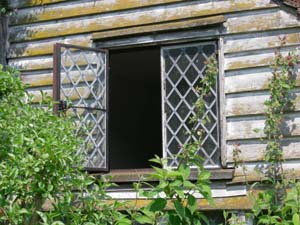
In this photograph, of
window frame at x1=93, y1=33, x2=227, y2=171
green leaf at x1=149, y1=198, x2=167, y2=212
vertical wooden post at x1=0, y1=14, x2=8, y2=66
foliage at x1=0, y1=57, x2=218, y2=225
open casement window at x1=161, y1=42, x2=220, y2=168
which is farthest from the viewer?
vertical wooden post at x1=0, y1=14, x2=8, y2=66

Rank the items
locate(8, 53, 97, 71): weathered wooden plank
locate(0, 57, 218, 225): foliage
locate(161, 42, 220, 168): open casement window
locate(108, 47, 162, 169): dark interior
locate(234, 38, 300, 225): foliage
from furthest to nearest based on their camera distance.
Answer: locate(108, 47, 162, 169): dark interior, locate(8, 53, 97, 71): weathered wooden plank, locate(161, 42, 220, 168): open casement window, locate(234, 38, 300, 225): foliage, locate(0, 57, 218, 225): foliage

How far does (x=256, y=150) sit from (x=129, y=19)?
78.1 inches

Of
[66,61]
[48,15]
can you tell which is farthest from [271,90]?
[48,15]

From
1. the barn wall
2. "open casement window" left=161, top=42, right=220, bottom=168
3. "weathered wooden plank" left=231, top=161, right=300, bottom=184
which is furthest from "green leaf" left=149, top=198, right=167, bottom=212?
"open casement window" left=161, top=42, right=220, bottom=168

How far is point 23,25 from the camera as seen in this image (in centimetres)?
764

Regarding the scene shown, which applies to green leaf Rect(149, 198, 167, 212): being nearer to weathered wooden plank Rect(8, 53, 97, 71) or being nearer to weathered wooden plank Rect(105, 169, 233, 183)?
weathered wooden plank Rect(105, 169, 233, 183)

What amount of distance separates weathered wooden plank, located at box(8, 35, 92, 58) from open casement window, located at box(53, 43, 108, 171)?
8.8 inches

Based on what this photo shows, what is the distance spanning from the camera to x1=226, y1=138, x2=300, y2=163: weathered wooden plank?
620cm

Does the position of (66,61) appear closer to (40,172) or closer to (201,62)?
(201,62)

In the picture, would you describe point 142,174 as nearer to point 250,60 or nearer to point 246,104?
point 246,104

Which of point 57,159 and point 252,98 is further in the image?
point 252,98

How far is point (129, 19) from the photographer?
7.10m

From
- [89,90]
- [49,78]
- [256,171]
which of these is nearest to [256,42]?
[256,171]

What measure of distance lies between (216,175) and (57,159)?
225 cm
